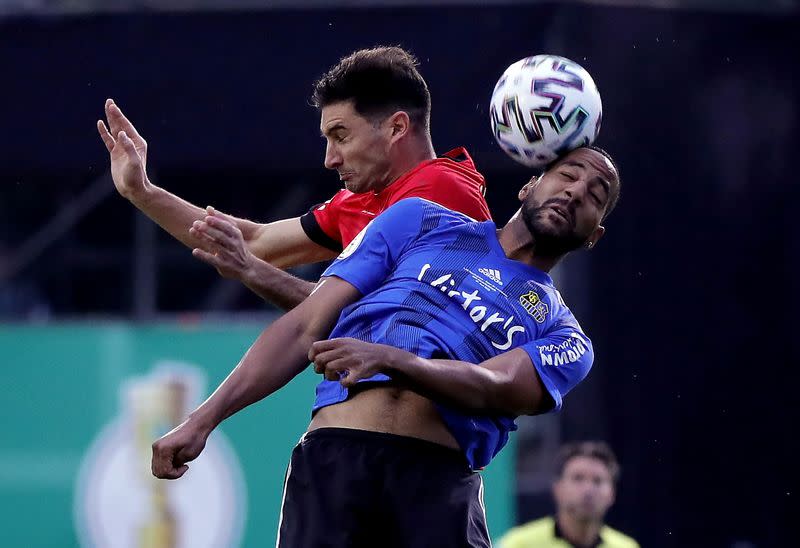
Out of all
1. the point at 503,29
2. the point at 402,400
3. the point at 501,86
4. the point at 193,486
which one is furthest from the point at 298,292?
the point at 503,29

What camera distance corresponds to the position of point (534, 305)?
5.46m

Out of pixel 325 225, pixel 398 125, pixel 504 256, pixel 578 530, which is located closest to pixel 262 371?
pixel 504 256

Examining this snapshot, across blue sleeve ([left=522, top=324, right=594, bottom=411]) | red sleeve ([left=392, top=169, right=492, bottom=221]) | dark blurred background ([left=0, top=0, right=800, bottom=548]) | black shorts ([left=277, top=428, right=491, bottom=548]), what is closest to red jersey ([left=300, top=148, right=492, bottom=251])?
red sleeve ([left=392, top=169, right=492, bottom=221])

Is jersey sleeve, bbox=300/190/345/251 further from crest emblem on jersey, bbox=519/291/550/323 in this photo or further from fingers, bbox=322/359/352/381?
fingers, bbox=322/359/352/381

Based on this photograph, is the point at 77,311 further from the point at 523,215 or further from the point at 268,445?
the point at 523,215

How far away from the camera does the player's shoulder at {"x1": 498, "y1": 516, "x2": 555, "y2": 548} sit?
29.6 feet

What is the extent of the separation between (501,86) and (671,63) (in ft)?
16.5

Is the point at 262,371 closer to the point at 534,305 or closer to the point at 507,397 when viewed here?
the point at 507,397

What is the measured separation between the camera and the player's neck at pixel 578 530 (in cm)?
907

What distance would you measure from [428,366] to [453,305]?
1.53 feet

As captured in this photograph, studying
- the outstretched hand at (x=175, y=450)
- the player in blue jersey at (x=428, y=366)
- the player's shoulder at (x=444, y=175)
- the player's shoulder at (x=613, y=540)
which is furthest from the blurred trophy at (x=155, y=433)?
the outstretched hand at (x=175, y=450)

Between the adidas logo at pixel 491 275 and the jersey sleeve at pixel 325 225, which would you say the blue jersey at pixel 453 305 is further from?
the jersey sleeve at pixel 325 225

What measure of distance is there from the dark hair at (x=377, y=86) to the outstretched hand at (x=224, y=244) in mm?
860

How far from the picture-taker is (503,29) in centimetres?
1030
